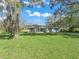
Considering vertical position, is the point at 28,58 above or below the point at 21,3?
below

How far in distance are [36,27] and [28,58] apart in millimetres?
65984

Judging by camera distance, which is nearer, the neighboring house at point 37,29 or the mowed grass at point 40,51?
the mowed grass at point 40,51

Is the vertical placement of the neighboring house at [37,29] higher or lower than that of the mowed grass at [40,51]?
lower

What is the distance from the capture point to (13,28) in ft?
78.7

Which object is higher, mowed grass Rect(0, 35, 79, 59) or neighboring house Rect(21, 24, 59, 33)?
mowed grass Rect(0, 35, 79, 59)

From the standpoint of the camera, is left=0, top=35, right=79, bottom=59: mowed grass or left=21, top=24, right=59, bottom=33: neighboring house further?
left=21, top=24, right=59, bottom=33: neighboring house

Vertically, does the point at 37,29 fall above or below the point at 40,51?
below

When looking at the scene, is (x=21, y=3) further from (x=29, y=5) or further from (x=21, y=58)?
(x=21, y=58)

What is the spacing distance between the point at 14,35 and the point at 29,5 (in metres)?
3.82

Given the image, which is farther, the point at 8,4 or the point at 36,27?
the point at 36,27

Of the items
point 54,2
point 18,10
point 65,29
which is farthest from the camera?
point 65,29

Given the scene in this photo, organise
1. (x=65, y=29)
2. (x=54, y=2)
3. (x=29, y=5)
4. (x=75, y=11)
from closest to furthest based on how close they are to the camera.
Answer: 1. (x=29, y=5)
2. (x=54, y=2)
3. (x=75, y=11)
4. (x=65, y=29)

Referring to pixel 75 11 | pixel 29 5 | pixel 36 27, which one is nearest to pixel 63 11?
pixel 75 11

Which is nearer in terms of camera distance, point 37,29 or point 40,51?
point 40,51
